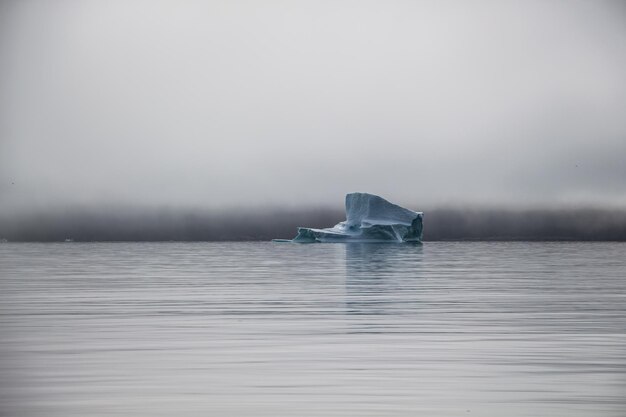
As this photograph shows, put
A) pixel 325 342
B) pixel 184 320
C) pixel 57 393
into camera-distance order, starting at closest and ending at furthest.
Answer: pixel 57 393
pixel 325 342
pixel 184 320

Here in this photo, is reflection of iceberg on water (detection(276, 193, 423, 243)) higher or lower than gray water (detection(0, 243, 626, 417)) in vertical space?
higher

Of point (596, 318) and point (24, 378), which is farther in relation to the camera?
point (596, 318)

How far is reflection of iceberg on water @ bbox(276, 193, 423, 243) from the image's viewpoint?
62.3 meters

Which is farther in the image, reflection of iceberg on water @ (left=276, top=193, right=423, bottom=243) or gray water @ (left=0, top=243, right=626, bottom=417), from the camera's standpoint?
reflection of iceberg on water @ (left=276, top=193, right=423, bottom=243)

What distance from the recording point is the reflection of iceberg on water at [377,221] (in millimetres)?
62344

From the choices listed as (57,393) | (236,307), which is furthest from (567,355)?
(236,307)

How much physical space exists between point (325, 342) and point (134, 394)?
10.4ft

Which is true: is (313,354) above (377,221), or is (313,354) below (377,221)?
below

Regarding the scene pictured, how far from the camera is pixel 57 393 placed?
6652mm

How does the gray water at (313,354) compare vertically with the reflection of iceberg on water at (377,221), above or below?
below

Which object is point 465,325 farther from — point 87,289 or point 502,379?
point 87,289

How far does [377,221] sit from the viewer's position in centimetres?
6266

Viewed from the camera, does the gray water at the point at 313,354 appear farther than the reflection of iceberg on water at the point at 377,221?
No

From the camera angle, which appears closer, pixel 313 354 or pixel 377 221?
pixel 313 354
